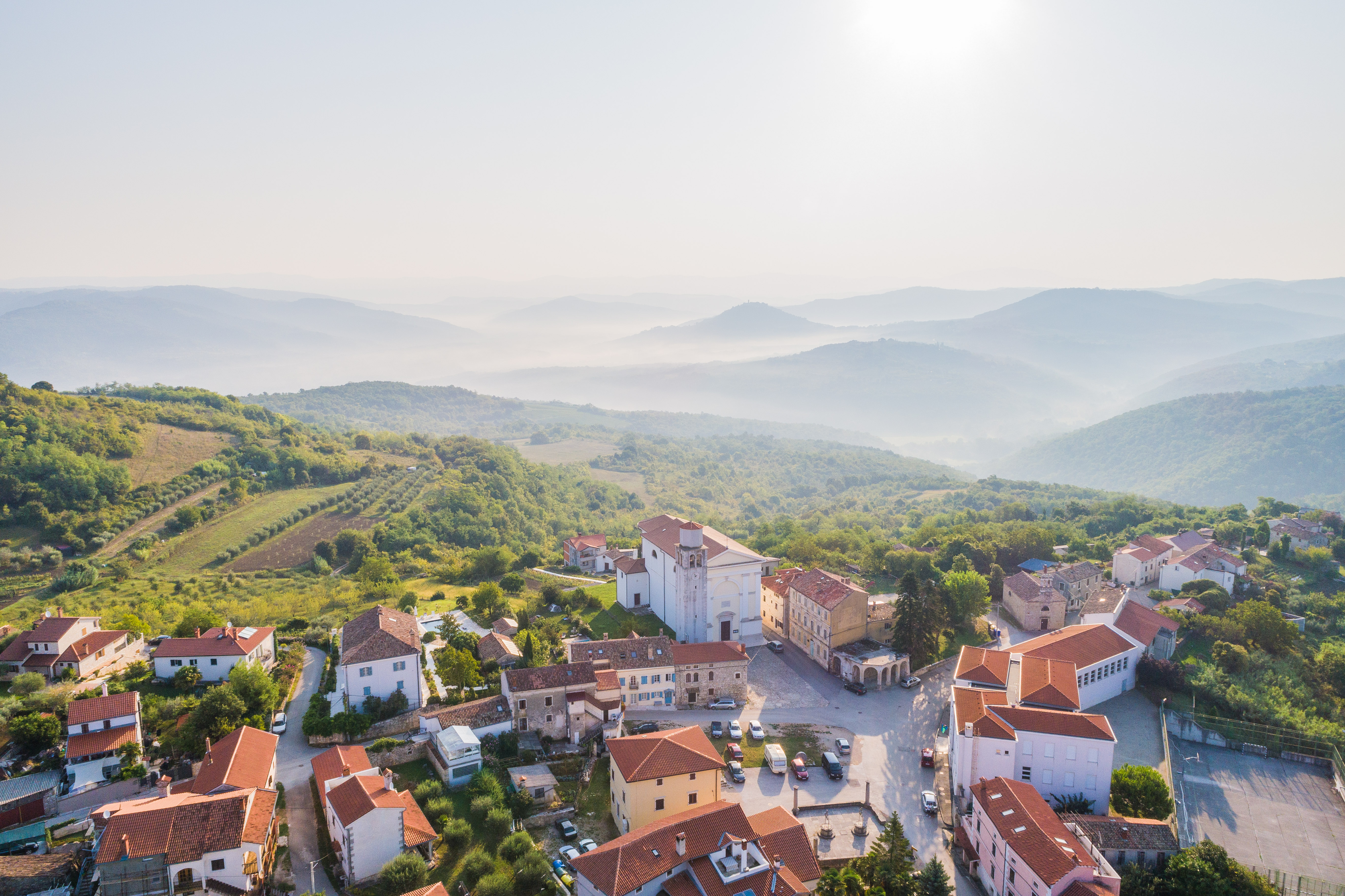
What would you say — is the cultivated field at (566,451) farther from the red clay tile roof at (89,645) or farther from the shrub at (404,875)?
the shrub at (404,875)

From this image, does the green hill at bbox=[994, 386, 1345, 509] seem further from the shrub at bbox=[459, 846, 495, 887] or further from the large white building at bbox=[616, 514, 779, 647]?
the shrub at bbox=[459, 846, 495, 887]

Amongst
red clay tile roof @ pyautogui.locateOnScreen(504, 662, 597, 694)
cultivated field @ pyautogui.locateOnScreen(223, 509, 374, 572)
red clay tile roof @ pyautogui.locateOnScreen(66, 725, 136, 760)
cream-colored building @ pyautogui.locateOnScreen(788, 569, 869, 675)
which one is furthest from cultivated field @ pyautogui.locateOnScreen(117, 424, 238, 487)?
cream-colored building @ pyautogui.locateOnScreen(788, 569, 869, 675)

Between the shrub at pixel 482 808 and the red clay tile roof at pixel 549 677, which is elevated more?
the red clay tile roof at pixel 549 677

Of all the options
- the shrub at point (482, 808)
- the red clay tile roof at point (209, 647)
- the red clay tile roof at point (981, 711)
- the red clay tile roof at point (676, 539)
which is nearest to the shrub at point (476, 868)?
the shrub at point (482, 808)

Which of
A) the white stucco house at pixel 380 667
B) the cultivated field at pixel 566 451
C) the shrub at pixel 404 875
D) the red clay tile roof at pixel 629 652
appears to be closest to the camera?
the shrub at pixel 404 875

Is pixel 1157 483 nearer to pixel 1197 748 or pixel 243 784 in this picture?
pixel 1197 748
